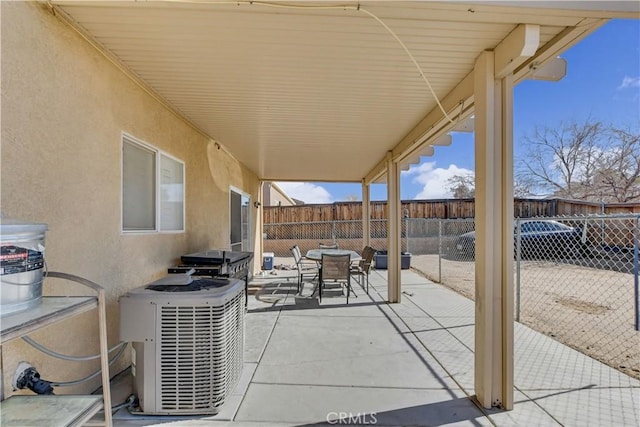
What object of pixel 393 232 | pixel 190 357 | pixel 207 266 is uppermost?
pixel 393 232

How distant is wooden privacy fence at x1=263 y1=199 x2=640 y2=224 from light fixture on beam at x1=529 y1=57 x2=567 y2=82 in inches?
410

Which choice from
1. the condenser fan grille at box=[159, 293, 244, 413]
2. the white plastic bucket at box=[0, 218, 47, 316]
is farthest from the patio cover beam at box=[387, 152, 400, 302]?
the white plastic bucket at box=[0, 218, 47, 316]

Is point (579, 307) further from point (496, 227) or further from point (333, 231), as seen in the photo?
point (333, 231)

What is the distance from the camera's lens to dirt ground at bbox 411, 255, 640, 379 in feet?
11.1

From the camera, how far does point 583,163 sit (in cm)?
1689

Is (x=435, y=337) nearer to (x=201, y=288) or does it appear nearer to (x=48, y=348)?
(x=201, y=288)

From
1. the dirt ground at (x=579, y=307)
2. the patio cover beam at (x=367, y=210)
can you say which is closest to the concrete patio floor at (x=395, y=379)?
the dirt ground at (x=579, y=307)

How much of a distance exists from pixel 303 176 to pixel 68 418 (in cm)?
797

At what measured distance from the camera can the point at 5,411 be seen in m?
1.47

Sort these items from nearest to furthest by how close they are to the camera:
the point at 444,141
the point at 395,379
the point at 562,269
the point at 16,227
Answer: the point at 16,227, the point at 395,379, the point at 444,141, the point at 562,269

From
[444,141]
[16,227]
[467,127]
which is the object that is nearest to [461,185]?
[444,141]

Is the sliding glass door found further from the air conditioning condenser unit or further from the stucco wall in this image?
the air conditioning condenser unit

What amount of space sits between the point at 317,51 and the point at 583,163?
67.9ft

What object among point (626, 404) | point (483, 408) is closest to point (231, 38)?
point (483, 408)
